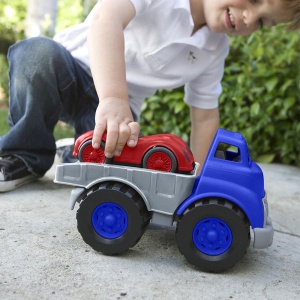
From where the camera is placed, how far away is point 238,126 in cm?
357

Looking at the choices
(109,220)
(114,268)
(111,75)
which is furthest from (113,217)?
(111,75)

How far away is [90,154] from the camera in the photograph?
152cm

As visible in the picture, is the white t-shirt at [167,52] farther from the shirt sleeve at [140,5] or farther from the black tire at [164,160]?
the black tire at [164,160]

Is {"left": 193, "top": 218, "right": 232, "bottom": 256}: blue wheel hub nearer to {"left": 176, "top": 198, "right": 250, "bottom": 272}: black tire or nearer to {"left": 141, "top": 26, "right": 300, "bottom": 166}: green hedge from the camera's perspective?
{"left": 176, "top": 198, "right": 250, "bottom": 272}: black tire

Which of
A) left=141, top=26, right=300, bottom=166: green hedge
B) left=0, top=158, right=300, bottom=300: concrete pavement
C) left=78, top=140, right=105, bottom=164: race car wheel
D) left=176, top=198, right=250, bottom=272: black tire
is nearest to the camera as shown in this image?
left=0, top=158, right=300, bottom=300: concrete pavement

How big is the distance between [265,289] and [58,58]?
4.38 ft

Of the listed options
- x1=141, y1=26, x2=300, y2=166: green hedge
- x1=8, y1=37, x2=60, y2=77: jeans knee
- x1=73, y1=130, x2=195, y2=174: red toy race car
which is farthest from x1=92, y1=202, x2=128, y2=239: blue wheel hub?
x1=141, y1=26, x2=300, y2=166: green hedge

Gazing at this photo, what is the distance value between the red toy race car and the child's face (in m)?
0.73

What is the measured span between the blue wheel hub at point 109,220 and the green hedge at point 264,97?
2.07m

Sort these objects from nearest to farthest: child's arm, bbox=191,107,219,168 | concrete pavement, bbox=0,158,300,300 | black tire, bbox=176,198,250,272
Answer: concrete pavement, bbox=0,158,300,300 → black tire, bbox=176,198,250,272 → child's arm, bbox=191,107,219,168

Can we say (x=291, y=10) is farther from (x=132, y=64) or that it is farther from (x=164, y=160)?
(x=164, y=160)

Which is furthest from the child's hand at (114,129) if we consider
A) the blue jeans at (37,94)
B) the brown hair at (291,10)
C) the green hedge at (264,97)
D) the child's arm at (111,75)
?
the green hedge at (264,97)

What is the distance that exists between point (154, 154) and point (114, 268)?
1.09 ft

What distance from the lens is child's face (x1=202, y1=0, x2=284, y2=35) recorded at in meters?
1.96
